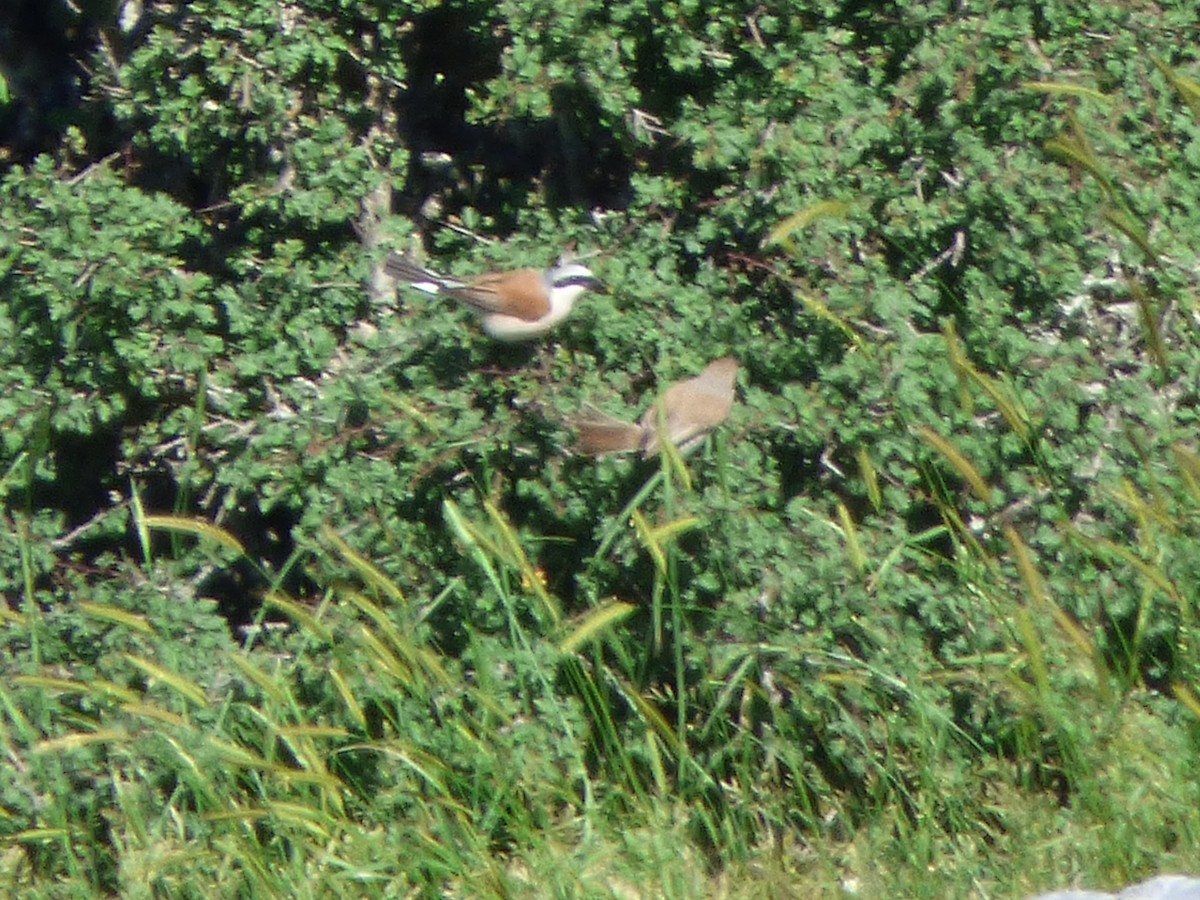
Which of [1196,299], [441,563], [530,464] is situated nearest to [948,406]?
[1196,299]

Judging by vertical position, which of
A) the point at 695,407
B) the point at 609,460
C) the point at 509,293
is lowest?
the point at 609,460

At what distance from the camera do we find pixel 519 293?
173 inches

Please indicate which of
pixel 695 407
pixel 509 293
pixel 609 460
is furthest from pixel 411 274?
pixel 695 407

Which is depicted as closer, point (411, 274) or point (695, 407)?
point (695, 407)

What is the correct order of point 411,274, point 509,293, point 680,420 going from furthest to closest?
point 411,274 → point 509,293 → point 680,420

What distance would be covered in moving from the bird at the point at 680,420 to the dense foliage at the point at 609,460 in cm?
9

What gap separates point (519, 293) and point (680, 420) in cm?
59

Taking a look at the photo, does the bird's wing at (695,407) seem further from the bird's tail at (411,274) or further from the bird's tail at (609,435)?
the bird's tail at (411,274)

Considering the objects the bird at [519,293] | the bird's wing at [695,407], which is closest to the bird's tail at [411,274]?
the bird at [519,293]

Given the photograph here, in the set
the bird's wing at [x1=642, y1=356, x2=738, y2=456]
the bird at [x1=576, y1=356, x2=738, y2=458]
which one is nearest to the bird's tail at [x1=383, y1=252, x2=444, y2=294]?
the bird at [x1=576, y1=356, x2=738, y2=458]

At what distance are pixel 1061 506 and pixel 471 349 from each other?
5.36ft

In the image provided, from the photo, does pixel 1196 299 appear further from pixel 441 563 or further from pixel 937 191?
pixel 441 563

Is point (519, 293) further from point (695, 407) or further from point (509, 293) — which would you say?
point (695, 407)

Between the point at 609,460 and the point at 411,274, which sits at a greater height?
the point at 411,274
